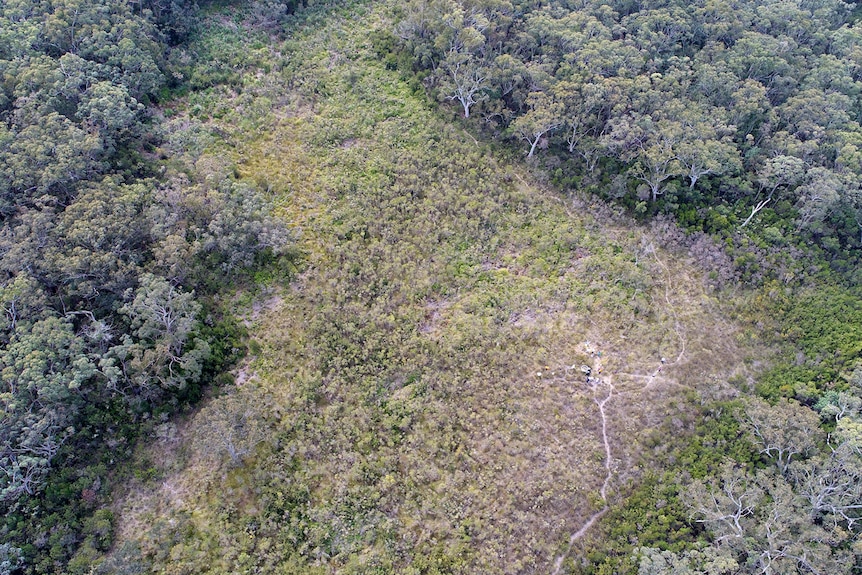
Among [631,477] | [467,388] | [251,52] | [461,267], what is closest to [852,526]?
[631,477]

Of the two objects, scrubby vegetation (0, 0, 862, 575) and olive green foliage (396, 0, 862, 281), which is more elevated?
olive green foliage (396, 0, 862, 281)

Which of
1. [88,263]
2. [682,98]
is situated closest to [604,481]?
[682,98]

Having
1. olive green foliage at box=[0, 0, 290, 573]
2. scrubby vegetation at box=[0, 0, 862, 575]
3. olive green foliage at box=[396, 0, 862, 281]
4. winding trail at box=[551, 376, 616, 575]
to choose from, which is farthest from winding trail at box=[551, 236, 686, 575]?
olive green foliage at box=[0, 0, 290, 573]

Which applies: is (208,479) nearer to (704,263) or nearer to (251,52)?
(704,263)

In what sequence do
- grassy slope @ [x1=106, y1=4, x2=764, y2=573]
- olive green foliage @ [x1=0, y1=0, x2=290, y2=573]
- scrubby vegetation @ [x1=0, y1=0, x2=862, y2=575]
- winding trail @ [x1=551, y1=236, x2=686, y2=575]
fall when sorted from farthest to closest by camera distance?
winding trail @ [x1=551, y1=236, x2=686, y2=575]
grassy slope @ [x1=106, y1=4, x2=764, y2=573]
scrubby vegetation @ [x1=0, y1=0, x2=862, y2=575]
olive green foliage @ [x1=0, y1=0, x2=290, y2=573]

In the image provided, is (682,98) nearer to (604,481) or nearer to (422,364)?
(422,364)

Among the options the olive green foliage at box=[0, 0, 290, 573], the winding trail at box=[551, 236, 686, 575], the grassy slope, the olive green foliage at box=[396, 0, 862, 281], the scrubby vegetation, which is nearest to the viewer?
the olive green foliage at box=[0, 0, 290, 573]

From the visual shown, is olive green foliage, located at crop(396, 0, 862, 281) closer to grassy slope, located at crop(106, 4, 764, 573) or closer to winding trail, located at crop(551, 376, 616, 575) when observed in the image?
grassy slope, located at crop(106, 4, 764, 573)
